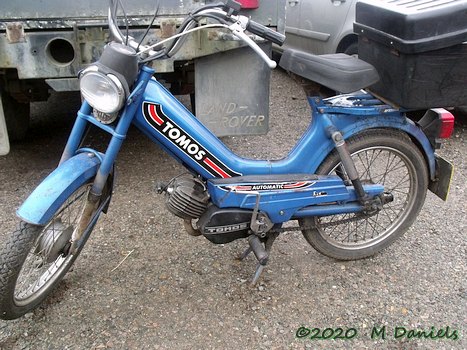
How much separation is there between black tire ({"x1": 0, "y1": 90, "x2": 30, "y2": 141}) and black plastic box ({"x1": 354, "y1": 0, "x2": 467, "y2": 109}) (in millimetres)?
2784

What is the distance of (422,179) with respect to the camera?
2.83m

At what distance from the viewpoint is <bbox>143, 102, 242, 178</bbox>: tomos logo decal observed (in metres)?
2.33

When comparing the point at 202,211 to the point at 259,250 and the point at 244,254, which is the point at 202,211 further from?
the point at 244,254

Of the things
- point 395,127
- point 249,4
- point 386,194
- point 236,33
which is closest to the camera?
point 236,33

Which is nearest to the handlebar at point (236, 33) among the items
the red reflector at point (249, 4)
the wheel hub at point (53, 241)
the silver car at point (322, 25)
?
the wheel hub at point (53, 241)

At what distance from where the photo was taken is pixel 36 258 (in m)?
2.42

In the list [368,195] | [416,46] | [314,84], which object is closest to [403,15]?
[416,46]

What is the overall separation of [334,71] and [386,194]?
81cm

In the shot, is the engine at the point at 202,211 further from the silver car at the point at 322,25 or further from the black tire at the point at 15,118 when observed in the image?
the silver car at the point at 322,25

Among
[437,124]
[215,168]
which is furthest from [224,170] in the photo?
[437,124]

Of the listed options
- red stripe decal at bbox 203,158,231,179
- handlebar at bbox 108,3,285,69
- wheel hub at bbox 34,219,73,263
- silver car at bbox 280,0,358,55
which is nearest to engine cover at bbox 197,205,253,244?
red stripe decal at bbox 203,158,231,179

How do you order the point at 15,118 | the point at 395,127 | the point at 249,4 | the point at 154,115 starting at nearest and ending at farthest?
the point at 154,115 → the point at 395,127 → the point at 249,4 → the point at 15,118

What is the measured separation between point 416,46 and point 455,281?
1373 mm

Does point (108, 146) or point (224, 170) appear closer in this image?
point (108, 146)
